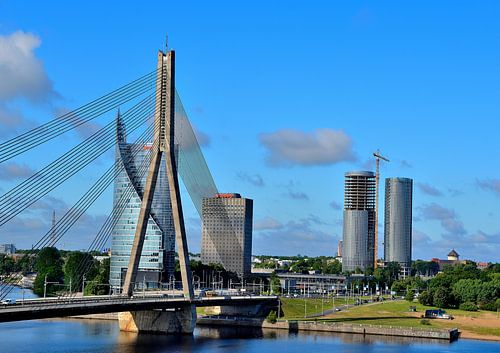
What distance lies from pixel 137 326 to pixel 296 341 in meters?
19.0

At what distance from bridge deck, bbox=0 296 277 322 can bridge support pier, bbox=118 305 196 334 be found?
194 cm

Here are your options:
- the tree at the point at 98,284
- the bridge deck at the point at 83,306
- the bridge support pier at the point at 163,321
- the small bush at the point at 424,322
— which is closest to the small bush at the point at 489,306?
the small bush at the point at 424,322

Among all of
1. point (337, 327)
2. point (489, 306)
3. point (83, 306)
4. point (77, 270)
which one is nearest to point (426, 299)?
point (489, 306)

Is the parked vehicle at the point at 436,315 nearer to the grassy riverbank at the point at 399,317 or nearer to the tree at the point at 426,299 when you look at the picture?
the grassy riverbank at the point at 399,317

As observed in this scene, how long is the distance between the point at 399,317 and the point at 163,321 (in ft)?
134

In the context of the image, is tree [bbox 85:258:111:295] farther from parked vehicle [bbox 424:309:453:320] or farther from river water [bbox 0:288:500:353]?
parked vehicle [bbox 424:309:453:320]

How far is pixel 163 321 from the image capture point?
101688 millimetres

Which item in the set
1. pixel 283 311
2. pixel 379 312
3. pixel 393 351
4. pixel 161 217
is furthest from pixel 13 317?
pixel 161 217

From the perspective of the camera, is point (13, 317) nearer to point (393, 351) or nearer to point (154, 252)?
point (393, 351)

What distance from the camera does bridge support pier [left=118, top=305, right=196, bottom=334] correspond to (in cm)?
10069

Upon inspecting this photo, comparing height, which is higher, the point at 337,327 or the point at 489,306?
the point at 489,306

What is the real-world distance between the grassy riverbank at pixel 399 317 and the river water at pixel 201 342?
764 cm

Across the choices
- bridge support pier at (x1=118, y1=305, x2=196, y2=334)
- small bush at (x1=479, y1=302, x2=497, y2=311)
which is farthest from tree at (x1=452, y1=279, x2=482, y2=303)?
bridge support pier at (x1=118, y1=305, x2=196, y2=334)

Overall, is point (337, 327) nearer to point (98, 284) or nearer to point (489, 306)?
point (489, 306)
